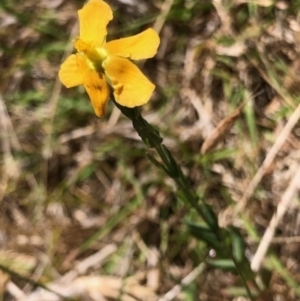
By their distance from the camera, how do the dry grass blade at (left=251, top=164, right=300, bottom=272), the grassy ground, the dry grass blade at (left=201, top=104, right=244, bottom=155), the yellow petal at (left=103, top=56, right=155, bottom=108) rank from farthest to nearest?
the grassy ground
the dry grass blade at (left=251, top=164, right=300, bottom=272)
the dry grass blade at (left=201, top=104, right=244, bottom=155)
the yellow petal at (left=103, top=56, right=155, bottom=108)

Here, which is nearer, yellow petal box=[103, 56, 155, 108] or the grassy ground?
yellow petal box=[103, 56, 155, 108]

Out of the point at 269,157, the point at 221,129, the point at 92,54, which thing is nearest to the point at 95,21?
the point at 92,54

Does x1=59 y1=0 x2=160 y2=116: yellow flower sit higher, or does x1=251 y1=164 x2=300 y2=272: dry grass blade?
x1=59 y1=0 x2=160 y2=116: yellow flower

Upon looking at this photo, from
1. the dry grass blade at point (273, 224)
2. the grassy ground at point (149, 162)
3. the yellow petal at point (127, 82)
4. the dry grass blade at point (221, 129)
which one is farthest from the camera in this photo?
the grassy ground at point (149, 162)

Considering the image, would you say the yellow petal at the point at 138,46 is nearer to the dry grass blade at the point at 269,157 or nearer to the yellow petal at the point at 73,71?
the yellow petal at the point at 73,71

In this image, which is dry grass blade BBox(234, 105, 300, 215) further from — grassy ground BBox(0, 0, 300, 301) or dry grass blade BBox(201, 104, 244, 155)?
dry grass blade BBox(201, 104, 244, 155)

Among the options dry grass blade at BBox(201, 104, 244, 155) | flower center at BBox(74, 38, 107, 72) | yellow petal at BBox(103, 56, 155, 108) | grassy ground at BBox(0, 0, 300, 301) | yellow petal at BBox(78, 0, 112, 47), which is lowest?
grassy ground at BBox(0, 0, 300, 301)

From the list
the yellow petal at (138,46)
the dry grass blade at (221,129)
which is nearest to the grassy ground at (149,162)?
the dry grass blade at (221,129)

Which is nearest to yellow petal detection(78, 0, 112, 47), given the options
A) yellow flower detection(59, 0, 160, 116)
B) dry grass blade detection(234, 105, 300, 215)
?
yellow flower detection(59, 0, 160, 116)

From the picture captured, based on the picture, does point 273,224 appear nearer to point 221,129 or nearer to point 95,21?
point 221,129
